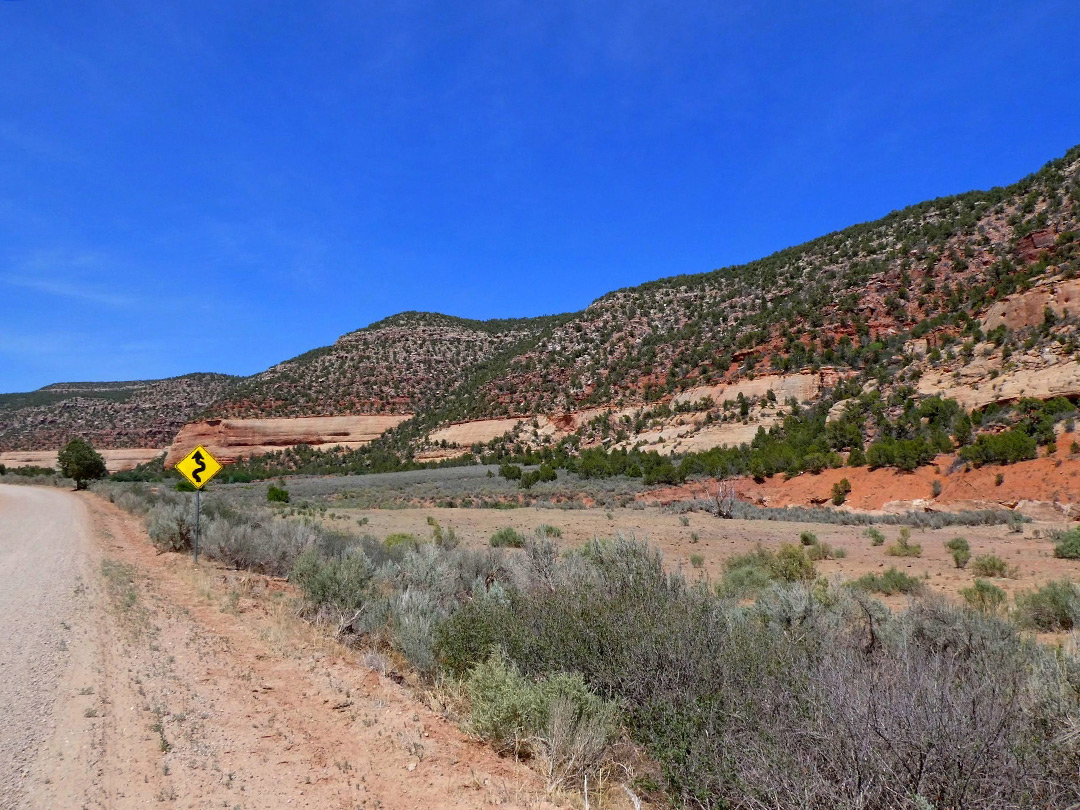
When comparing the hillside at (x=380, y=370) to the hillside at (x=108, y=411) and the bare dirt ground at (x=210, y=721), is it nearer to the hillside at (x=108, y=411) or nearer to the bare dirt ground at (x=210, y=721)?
the hillside at (x=108, y=411)

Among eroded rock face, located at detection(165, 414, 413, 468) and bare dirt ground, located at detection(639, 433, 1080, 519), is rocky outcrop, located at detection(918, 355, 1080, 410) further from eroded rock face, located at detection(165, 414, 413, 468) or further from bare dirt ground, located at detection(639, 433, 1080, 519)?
eroded rock face, located at detection(165, 414, 413, 468)

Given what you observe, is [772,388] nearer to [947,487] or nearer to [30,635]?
[947,487]

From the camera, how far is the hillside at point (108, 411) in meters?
81.0

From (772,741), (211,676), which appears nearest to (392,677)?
(211,676)

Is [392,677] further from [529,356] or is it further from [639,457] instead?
[529,356]

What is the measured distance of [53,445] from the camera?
260 feet

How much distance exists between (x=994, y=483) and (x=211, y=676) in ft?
78.6

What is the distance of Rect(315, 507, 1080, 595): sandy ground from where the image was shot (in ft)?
38.3

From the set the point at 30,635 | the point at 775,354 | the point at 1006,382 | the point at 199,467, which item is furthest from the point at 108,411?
the point at 1006,382

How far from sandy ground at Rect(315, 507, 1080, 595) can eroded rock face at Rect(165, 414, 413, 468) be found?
A: 39.6 meters

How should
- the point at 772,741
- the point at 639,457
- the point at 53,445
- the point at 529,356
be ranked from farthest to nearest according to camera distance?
the point at 53,445
the point at 529,356
the point at 639,457
the point at 772,741

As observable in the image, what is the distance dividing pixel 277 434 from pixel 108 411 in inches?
1490

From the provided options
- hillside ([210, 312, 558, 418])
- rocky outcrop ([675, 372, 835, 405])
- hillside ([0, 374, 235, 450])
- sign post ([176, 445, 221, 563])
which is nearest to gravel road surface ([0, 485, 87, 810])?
sign post ([176, 445, 221, 563])

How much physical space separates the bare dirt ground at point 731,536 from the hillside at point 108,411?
2601 inches
